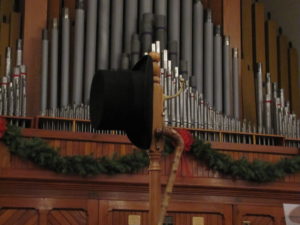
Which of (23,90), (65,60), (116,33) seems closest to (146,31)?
(116,33)

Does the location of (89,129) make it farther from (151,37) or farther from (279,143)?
(279,143)

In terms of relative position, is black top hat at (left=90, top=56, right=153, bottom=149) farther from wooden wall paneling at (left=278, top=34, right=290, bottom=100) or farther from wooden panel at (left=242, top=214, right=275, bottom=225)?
wooden wall paneling at (left=278, top=34, right=290, bottom=100)

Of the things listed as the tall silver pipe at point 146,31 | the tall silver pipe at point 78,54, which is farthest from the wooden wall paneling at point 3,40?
the tall silver pipe at point 146,31

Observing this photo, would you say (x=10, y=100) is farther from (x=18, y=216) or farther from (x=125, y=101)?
(x=125, y=101)

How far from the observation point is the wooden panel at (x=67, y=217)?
5.72 m

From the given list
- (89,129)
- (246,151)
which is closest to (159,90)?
(89,129)

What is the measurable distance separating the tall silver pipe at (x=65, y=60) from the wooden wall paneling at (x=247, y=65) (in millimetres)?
1733

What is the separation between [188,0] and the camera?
6.78 m

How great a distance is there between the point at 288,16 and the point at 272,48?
24.1 inches

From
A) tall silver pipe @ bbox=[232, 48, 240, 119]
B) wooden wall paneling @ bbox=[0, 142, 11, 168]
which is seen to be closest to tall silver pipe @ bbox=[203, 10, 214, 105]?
tall silver pipe @ bbox=[232, 48, 240, 119]

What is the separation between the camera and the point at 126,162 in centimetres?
580

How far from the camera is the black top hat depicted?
3.03 metres

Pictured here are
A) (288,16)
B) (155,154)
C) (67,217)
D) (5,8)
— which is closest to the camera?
(155,154)

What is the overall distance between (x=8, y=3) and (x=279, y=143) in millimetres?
2847
